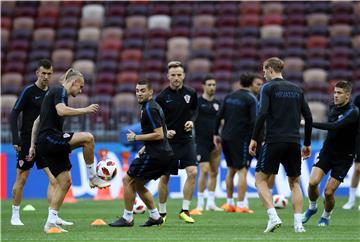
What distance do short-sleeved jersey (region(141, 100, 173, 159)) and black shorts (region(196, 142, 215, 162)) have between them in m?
4.73

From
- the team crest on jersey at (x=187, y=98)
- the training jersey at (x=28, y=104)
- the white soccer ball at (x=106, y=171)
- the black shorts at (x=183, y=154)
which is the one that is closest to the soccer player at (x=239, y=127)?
the black shorts at (x=183, y=154)

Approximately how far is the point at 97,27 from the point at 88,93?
4.98 meters

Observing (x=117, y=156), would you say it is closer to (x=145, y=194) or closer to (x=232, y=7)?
(x=145, y=194)

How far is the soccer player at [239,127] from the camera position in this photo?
16.2 metres

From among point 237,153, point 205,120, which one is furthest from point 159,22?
point 237,153

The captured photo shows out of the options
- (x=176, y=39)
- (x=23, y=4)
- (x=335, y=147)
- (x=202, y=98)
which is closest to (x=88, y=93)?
(x=176, y=39)

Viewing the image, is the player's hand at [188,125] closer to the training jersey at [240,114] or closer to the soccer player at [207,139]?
the training jersey at [240,114]

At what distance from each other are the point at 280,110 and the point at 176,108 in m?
2.76

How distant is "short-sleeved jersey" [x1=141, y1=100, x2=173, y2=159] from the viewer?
12.0 metres

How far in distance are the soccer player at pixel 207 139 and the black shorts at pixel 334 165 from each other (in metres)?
4.08

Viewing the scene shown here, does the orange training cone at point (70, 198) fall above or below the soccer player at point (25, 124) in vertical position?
below

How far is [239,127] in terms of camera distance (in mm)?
16328

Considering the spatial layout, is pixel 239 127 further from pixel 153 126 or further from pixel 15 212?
pixel 15 212

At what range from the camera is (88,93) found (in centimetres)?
2878
